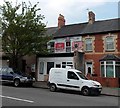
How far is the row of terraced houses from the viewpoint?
28312mm

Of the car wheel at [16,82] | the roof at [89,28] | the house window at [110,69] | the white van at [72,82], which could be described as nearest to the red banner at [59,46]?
the roof at [89,28]

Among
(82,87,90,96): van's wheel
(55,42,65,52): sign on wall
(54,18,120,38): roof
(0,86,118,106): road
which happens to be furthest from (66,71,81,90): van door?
(55,42,65,52): sign on wall

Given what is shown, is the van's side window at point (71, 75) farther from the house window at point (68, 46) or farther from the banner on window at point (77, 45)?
the house window at point (68, 46)

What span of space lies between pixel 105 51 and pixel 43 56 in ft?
28.3

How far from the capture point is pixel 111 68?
1111 inches

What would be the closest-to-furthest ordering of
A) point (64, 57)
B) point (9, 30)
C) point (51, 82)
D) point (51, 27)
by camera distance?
point (51, 82)
point (9, 30)
point (64, 57)
point (51, 27)

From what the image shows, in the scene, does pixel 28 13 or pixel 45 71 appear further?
pixel 45 71

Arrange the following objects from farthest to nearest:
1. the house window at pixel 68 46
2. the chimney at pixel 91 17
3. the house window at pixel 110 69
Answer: the chimney at pixel 91 17
the house window at pixel 68 46
the house window at pixel 110 69

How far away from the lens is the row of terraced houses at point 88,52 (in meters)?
28.3

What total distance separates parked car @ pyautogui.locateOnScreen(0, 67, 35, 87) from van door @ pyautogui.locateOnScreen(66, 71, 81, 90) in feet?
18.7

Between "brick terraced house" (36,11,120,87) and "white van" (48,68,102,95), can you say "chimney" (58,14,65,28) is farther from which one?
"white van" (48,68,102,95)

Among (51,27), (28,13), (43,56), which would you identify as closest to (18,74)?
(28,13)

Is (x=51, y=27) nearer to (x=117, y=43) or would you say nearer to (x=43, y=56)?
(x=43, y=56)

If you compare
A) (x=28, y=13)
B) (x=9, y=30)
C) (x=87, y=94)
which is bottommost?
(x=87, y=94)
